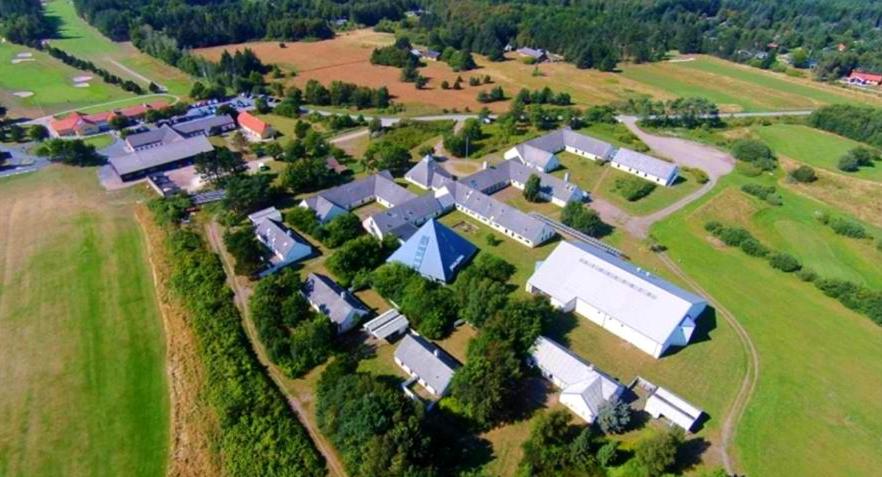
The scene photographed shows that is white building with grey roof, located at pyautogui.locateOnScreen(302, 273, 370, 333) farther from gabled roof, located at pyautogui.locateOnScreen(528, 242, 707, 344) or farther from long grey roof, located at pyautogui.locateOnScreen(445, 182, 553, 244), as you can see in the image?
long grey roof, located at pyautogui.locateOnScreen(445, 182, 553, 244)

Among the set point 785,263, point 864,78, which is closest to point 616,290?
→ point 785,263

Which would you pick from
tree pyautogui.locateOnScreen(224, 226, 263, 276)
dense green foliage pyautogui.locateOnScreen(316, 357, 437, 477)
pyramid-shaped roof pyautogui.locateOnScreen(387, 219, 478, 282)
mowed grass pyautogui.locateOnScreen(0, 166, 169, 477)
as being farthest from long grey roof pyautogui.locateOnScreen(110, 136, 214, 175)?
dense green foliage pyautogui.locateOnScreen(316, 357, 437, 477)

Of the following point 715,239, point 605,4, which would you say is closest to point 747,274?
point 715,239

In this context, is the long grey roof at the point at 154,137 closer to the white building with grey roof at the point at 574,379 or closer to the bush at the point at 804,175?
the white building with grey roof at the point at 574,379

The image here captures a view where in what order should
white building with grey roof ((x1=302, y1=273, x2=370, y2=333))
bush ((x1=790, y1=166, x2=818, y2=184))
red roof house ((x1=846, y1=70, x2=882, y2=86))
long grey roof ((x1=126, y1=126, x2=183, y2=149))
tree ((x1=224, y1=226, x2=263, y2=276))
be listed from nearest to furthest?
1. white building with grey roof ((x1=302, y1=273, x2=370, y2=333))
2. tree ((x1=224, y1=226, x2=263, y2=276))
3. bush ((x1=790, y1=166, x2=818, y2=184))
4. long grey roof ((x1=126, y1=126, x2=183, y2=149))
5. red roof house ((x1=846, y1=70, x2=882, y2=86))

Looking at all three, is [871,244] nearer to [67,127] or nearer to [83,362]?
[83,362]

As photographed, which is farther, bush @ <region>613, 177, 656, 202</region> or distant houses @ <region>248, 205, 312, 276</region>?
bush @ <region>613, 177, 656, 202</region>

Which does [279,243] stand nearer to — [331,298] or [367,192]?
[331,298]
